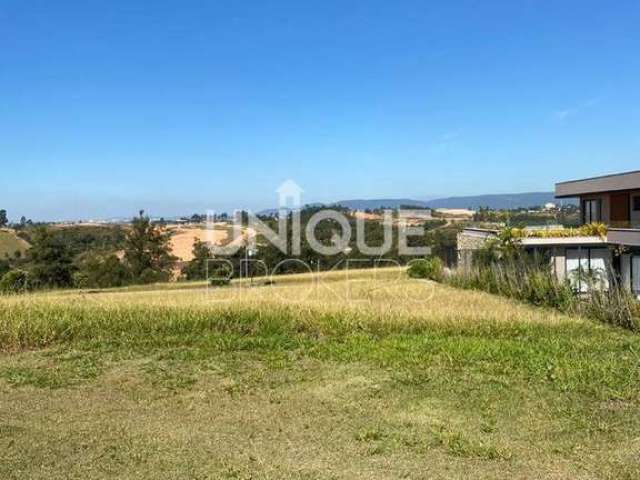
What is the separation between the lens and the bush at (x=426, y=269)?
980 inches

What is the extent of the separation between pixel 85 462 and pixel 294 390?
2243mm

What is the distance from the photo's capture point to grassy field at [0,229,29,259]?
48.4 metres

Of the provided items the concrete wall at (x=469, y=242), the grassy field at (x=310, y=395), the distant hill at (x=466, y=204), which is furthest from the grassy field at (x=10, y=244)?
the grassy field at (x=310, y=395)

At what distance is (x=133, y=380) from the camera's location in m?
6.12

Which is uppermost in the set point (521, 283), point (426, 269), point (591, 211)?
point (591, 211)

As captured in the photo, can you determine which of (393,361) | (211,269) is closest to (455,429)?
(393,361)

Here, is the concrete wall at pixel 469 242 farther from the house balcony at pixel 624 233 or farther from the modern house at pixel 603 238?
the house balcony at pixel 624 233

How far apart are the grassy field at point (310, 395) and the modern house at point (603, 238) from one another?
14858 millimetres

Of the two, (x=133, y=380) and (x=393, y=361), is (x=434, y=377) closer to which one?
(x=393, y=361)

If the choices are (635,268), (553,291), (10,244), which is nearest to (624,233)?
(635,268)

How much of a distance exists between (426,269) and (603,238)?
24.4ft

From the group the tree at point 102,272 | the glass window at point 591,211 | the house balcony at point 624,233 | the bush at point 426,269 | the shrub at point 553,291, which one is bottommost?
the tree at point 102,272

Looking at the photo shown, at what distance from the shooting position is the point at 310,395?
17.8ft

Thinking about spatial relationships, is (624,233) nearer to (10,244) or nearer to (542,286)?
(542,286)
